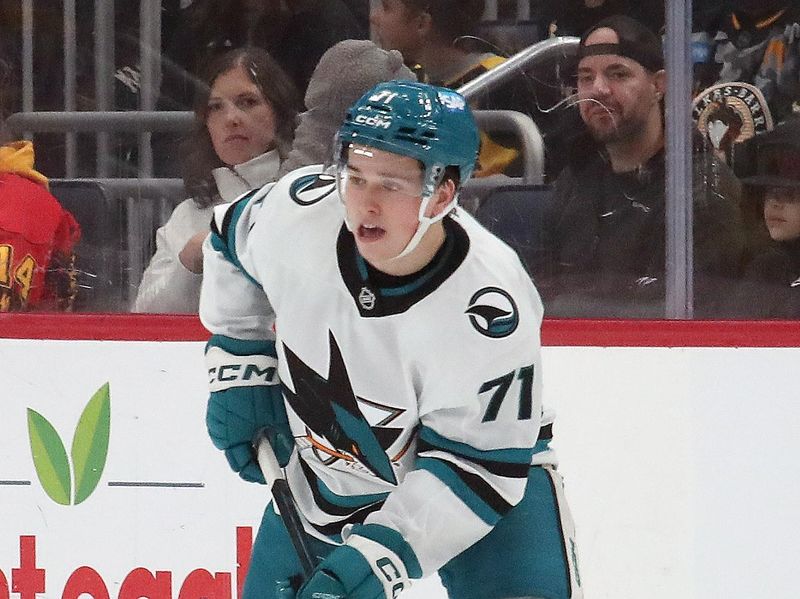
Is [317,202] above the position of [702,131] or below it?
below

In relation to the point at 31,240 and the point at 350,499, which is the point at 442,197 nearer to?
the point at 350,499

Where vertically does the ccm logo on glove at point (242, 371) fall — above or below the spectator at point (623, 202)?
below

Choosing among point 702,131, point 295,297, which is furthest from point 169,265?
point 702,131

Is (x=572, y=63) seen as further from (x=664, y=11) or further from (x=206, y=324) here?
(x=206, y=324)

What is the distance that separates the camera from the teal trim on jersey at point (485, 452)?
1702mm

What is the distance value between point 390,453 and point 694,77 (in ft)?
3.15

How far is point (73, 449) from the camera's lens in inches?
97.7

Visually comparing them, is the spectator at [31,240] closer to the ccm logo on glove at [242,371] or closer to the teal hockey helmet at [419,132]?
the ccm logo on glove at [242,371]

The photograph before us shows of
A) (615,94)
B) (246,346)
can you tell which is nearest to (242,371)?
(246,346)

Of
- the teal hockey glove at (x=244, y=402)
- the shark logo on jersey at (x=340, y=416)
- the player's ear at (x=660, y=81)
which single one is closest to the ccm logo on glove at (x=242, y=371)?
the teal hockey glove at (x=244, y=402)

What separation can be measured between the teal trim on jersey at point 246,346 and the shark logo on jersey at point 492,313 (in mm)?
409

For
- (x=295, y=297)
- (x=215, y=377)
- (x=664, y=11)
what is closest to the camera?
(x=295, y=297)

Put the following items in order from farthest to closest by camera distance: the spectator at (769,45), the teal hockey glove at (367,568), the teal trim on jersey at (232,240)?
1. the spectator at (769,45)
2. the teal trim on jersey at (232,240)
3. the teal hockey glove at (367,568)

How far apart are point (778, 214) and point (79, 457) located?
1295 mm
